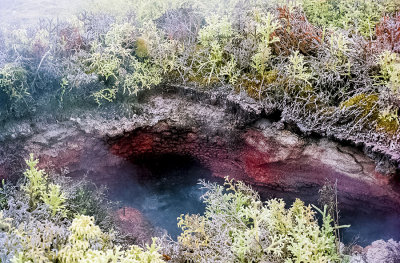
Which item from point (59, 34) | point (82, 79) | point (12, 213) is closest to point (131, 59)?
point (82, 79)

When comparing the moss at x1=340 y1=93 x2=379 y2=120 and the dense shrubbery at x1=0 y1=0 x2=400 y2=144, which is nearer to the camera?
the moss at x1=340 y1=93 x2=379 y2=120

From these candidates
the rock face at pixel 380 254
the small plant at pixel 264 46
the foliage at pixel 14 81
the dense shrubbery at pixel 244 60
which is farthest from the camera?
the small plant at pixel 264 46

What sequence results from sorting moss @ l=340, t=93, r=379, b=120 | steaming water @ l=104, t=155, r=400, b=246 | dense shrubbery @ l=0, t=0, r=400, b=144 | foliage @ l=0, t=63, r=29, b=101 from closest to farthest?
moss @ l=340, t=93, r=379, b=120
dense shrubbery @ l=0, t=0, r=400, b=144
foliage @ l=0, t=63, r=29, b=101
steaming water @ l=104, t=155, r=400, b=246

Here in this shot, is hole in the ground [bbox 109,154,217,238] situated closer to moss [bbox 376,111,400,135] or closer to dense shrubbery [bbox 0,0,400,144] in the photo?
dense shrubbery [bbox 0,0,400,144]

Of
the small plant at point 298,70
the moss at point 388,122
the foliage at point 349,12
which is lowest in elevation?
the moss at point 388,122

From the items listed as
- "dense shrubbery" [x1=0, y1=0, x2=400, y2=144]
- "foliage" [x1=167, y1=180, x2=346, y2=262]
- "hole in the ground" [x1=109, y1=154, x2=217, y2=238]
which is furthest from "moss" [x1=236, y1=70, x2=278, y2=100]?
"foliage" [x1=167, y1=180, x2=346, y2=262]

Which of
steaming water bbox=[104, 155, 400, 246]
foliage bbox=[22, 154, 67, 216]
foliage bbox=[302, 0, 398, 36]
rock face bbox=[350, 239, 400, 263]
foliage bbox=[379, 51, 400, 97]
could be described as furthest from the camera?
steaming water bbox=[104, 155, 400, 246]

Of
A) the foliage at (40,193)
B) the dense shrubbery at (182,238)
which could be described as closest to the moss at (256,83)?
the dense shrubbery at (182,238)

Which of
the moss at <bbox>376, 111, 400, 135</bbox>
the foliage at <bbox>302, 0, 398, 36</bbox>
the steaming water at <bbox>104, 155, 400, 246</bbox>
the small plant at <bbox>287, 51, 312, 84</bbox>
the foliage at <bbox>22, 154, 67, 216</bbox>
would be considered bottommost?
the steaming water at <bbox>104, 155, 400, 246</bbox>

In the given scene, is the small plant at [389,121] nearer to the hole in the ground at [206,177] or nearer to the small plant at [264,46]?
the hole in the ground at [206,177]
